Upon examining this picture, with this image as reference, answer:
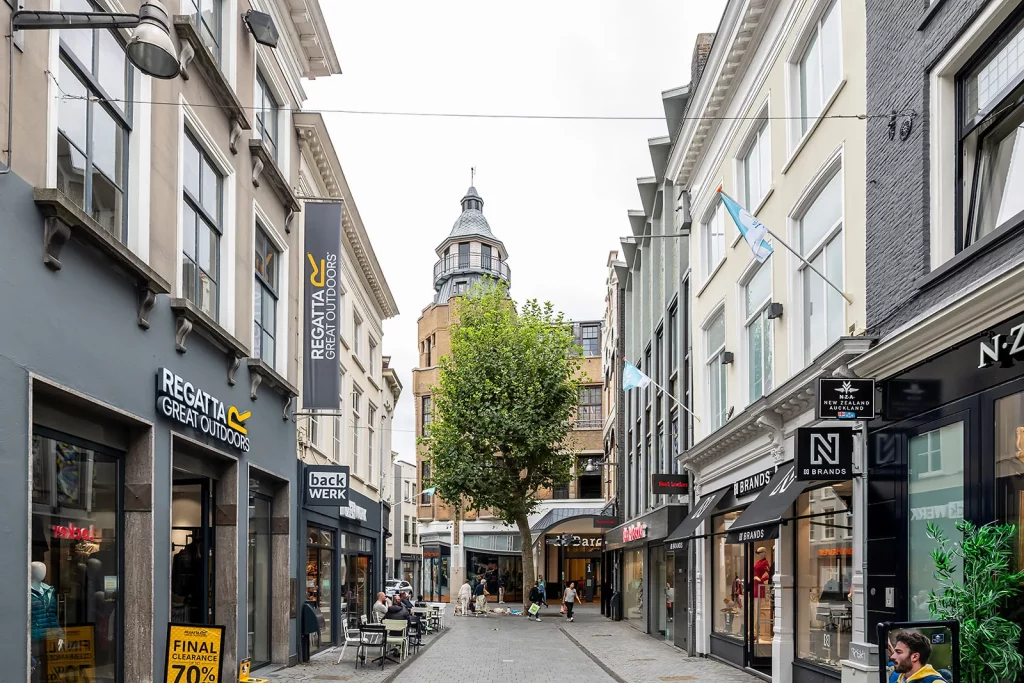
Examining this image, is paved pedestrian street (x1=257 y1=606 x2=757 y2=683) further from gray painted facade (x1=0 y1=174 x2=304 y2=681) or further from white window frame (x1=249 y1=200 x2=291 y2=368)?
white window frame (x1=249 y1=200 x2=291 y2=368)

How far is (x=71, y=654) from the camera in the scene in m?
10.3

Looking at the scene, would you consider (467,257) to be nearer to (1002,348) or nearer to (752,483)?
(752,483)

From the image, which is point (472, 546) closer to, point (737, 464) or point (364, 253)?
point (364, 253)

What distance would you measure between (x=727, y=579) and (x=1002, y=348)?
515 inches

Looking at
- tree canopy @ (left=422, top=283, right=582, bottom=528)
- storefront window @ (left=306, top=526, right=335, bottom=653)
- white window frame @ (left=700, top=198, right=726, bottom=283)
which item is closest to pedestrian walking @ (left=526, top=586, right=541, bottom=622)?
tree canopy @ (left=422, top=283, right=582, bottom=528)

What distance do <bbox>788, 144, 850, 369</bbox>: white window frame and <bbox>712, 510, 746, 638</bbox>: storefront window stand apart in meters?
4.42

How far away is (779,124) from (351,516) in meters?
14.5

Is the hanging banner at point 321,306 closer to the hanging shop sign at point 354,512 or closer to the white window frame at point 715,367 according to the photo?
the hanging shop sign at point 354,512

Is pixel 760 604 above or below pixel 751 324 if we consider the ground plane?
below

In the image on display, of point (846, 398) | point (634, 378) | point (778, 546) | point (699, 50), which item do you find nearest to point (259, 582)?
point (778, 546)

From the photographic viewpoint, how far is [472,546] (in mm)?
58969

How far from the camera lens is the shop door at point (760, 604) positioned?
18094mm

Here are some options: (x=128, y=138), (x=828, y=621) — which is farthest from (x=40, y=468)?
(x=828, y=621)

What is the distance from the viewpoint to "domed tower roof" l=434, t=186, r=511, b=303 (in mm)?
79562
